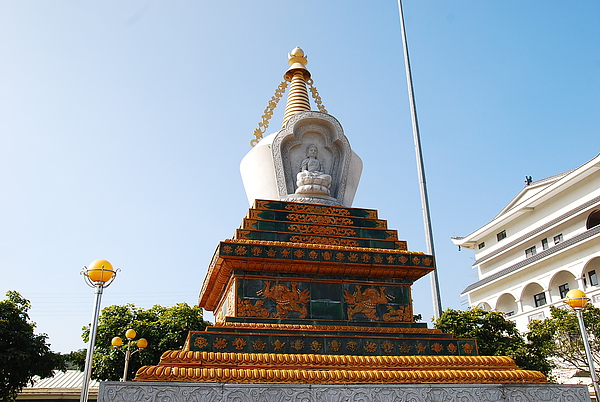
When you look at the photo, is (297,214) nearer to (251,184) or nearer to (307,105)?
(251,184)

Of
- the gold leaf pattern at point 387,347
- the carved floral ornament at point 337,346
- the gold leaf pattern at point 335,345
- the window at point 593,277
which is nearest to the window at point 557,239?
the window at point 593,277

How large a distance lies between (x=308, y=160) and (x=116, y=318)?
1438 centimetres

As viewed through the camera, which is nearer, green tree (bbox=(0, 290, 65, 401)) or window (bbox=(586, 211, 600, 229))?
green tree (bbox=(0, 290, 65, 401))

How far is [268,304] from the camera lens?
9.47 metres

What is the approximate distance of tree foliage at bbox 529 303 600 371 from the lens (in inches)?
839

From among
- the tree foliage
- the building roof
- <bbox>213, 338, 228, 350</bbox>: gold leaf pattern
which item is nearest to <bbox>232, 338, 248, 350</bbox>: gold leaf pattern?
<bbox>213, 338, 228, 350</bbox>: gold leaf pattern

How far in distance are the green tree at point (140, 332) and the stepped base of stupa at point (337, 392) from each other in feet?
49.3

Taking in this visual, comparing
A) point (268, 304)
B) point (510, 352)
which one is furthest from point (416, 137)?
point (268, 304)

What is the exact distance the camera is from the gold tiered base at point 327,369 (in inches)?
285

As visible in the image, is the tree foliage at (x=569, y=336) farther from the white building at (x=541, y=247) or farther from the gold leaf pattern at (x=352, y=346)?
the gold leaf pattern at (x=352, y=346)

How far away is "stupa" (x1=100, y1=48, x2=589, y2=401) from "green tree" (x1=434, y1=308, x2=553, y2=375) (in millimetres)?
11661

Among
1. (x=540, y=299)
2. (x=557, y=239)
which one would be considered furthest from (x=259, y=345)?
(x=540, y=299)

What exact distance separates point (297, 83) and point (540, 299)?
30393 millimetres

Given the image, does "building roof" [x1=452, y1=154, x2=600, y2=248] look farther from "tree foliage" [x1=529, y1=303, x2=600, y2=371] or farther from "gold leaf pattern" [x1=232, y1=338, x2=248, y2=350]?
"gold leaf pattern" [x1=232, y1=338, x2=248, y2=350]
